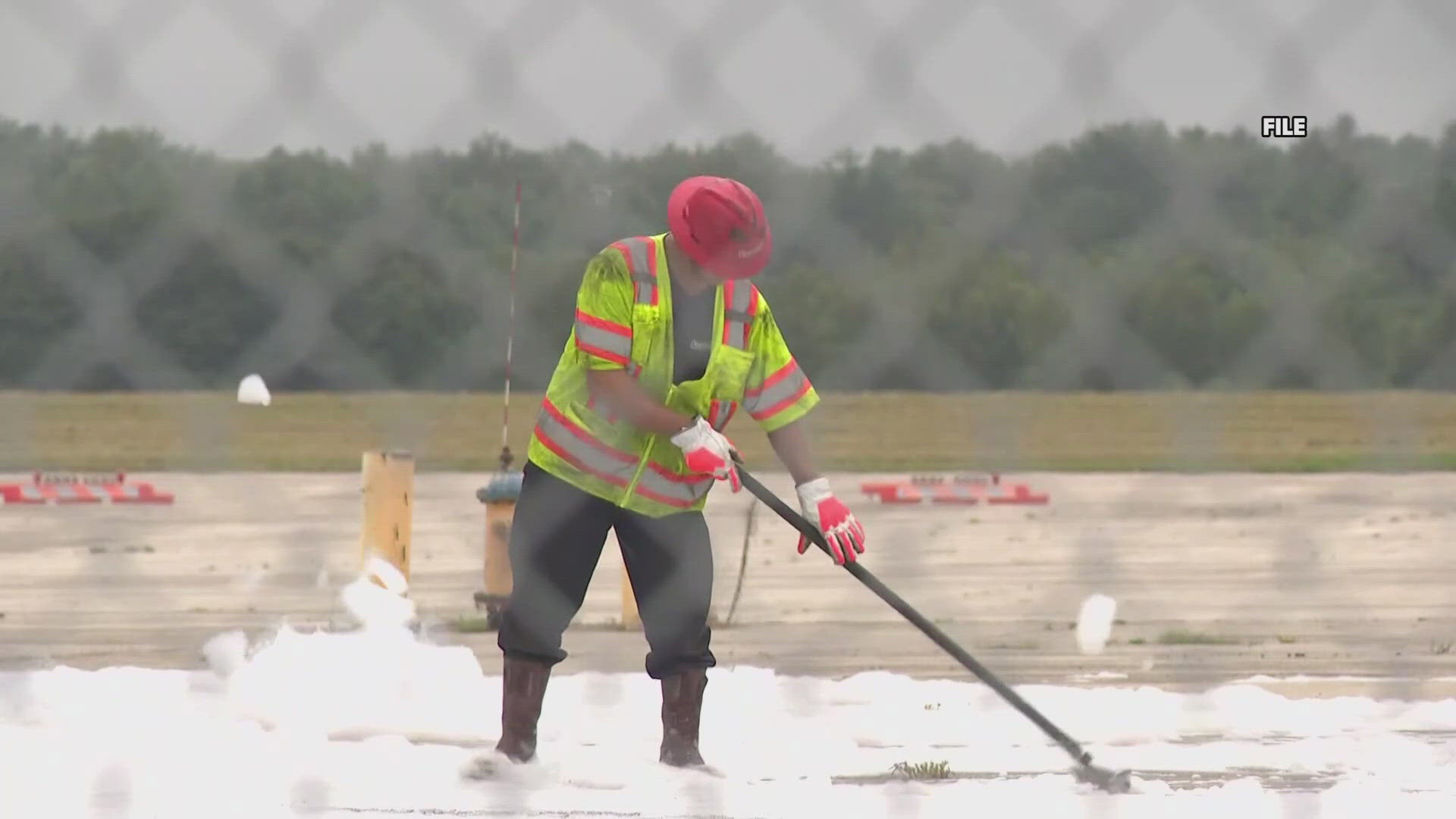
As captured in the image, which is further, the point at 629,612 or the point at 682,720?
the point at 629,612

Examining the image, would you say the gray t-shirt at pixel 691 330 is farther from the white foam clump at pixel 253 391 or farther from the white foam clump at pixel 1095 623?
the white foam clump at pixel 1095 623

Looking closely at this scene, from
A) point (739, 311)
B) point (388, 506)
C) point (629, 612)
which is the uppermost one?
point (388, 506)

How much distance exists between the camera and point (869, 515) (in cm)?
1459

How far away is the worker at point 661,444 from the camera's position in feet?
12.6

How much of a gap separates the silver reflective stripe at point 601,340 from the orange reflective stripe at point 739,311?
215mm

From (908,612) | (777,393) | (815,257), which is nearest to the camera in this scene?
(815,257)

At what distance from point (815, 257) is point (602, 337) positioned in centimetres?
158

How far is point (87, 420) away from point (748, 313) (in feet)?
4.75

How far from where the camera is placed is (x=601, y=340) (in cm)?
384

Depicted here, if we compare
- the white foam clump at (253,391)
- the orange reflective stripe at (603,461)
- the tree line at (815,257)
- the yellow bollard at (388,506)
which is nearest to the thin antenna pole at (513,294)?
the tree line at (815,257)

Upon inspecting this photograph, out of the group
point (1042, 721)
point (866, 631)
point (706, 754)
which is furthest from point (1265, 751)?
point (866, 631)

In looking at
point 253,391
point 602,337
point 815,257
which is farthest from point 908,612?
point 253,391

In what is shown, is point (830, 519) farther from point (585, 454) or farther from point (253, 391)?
point (253, 391)

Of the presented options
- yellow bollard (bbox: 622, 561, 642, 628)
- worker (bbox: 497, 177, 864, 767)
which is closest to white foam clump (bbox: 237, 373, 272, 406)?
worker (bbox: 497, 177, 864, 767)
